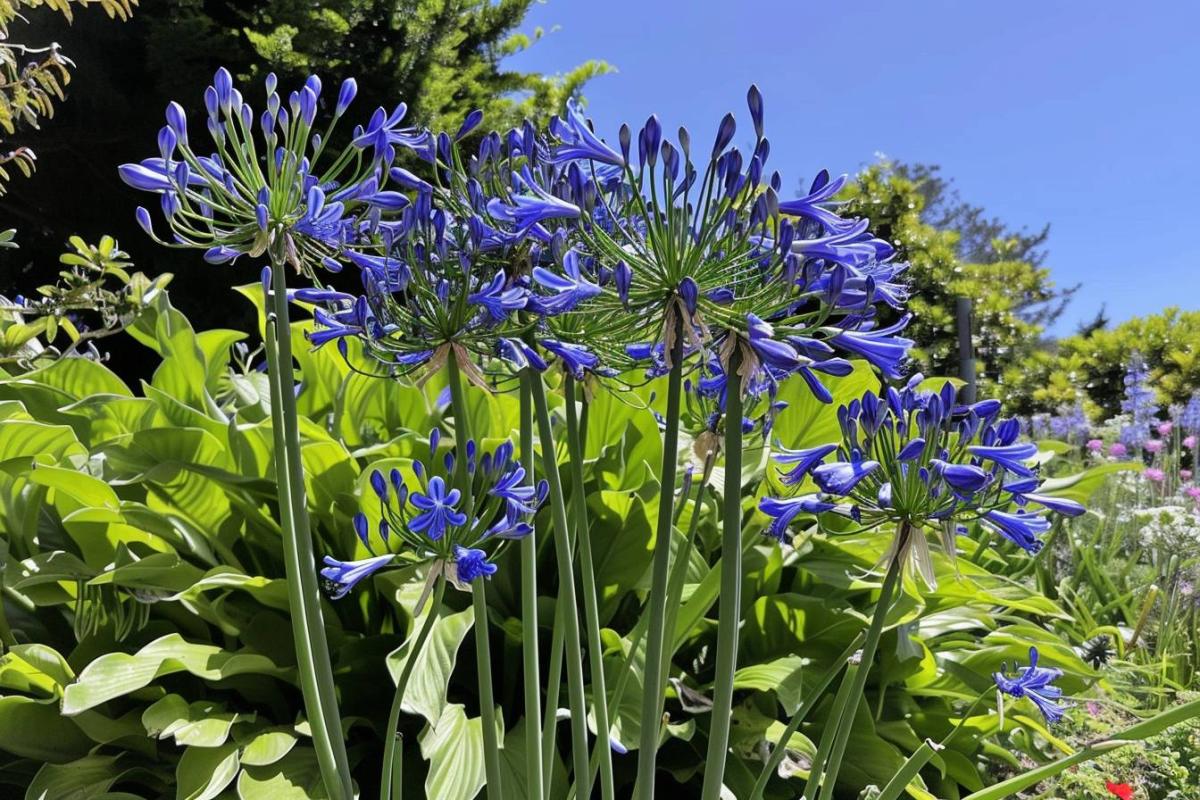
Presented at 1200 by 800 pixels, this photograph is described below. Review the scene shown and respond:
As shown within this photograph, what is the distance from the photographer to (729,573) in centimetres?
75

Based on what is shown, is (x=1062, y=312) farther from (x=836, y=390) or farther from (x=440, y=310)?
(x=440, y=310)

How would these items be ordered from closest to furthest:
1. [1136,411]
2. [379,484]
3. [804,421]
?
[379,484] → [804,421] → [1136,411]

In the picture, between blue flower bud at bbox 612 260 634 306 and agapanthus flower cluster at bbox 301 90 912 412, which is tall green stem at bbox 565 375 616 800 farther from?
blue flower bud at bbox 612 260 634 306

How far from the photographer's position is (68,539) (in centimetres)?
222

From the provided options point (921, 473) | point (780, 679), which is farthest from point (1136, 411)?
point (921, 473)

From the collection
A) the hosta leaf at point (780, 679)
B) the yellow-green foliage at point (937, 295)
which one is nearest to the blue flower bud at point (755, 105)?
the hosta leaf at point (780, 679)

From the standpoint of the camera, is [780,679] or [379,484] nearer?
[379,484]

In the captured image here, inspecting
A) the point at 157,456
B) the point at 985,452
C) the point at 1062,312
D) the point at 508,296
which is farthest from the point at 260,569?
the point at 1062,312

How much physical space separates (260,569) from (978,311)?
10.7 m

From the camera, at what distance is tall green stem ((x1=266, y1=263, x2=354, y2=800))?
825 millimetres

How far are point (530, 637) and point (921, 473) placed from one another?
463 mm

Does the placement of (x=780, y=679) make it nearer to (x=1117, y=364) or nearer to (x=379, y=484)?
(x=379, y=484)

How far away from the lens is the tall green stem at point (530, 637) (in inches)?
35.2

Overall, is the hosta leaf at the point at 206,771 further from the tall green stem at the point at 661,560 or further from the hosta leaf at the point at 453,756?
the tall green stem at the point at 661,560
